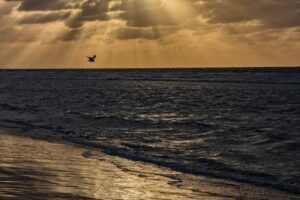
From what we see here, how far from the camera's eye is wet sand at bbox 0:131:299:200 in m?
10.1

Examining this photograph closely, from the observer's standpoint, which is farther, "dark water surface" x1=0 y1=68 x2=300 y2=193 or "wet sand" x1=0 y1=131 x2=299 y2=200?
"dark water surface" x1=0 y1=68 x2=300 y2=193

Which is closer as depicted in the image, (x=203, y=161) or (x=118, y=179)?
(x=118, y=179)

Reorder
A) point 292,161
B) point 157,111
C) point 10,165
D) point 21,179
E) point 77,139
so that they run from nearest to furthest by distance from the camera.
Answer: point 21,179 < point 10,165 < point 292,161 < point 77,139 < point 157,111

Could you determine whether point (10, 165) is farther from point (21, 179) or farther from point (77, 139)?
point (77, 139)

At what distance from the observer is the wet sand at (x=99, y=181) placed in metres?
10.1

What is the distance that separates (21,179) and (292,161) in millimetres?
6820

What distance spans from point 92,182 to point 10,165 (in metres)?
2.57

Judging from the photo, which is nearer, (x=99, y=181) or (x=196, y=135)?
(x=99, y=181)

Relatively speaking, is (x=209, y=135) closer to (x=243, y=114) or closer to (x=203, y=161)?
(x=203, y=161)

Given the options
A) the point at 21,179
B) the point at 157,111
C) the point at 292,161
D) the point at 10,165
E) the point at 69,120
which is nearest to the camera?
the point at 21,179

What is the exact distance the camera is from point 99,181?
11328 mm

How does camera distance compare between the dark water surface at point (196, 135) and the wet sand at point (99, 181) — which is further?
the dark water surface at point (196, 135)

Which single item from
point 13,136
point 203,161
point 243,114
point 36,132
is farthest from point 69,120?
point 203,161

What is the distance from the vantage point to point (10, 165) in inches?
500
